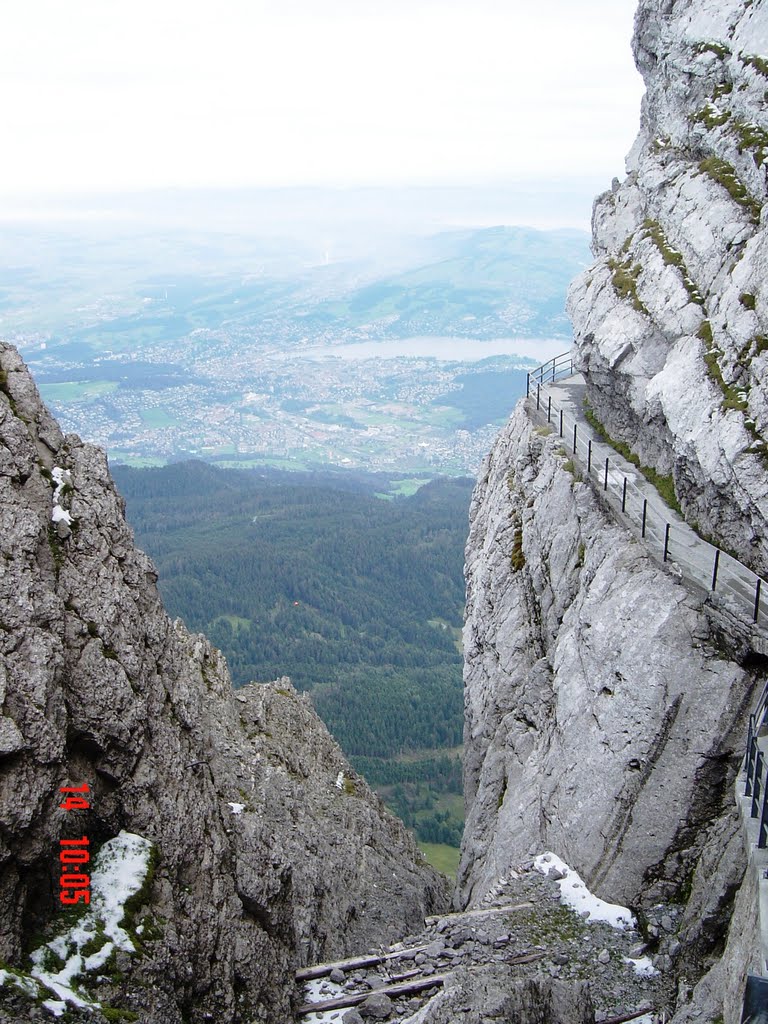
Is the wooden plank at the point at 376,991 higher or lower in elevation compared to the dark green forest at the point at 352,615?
higher

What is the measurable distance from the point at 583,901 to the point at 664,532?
Result: 10580 millimetres


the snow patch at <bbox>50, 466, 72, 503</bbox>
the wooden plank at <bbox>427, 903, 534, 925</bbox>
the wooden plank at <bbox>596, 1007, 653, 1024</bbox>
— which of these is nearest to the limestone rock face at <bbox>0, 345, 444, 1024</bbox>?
the snow patch at <bbox>50, 466, 72, 503</bbox>

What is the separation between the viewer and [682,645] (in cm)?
2184

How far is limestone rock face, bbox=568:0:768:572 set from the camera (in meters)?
23.0

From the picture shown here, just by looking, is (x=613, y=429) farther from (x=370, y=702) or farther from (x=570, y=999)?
(x=370, y=702)

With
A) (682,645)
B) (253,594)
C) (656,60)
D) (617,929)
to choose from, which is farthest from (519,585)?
(253,594)

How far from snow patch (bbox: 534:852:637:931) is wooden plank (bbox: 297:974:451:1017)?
152 inches

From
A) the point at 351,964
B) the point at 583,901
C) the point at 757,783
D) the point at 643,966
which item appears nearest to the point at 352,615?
the point at 351,964

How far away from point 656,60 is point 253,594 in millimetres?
128647

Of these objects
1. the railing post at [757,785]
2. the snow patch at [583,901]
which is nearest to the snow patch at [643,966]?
the snow patch at [583,901]

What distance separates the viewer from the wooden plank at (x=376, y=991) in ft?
66.2

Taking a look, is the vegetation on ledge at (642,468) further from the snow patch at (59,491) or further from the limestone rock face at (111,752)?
the snow patch at (59,491)

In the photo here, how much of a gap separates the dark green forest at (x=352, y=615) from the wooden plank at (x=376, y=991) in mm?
81754

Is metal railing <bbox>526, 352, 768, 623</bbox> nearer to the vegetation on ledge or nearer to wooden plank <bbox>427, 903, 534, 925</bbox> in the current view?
the vegetation on ledge
